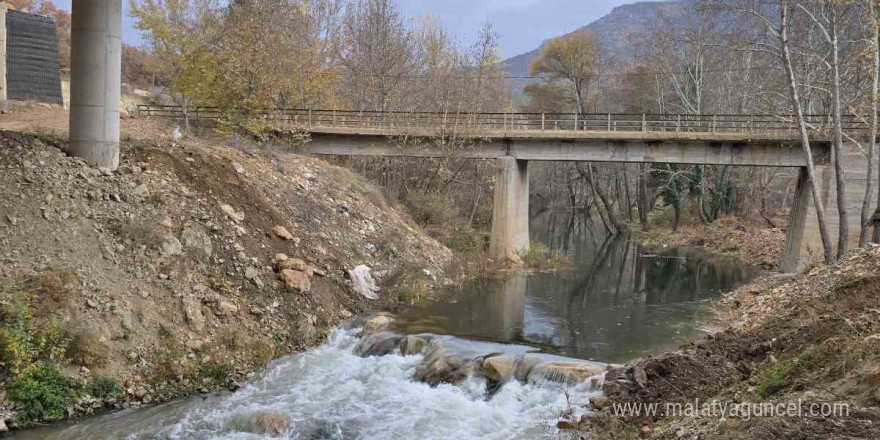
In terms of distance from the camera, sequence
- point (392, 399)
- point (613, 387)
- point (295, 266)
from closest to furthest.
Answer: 1. point (613, 387)
2. point (392, 399)
3. point (295, 266)

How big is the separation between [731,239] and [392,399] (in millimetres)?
32034

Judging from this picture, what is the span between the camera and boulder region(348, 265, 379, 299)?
1789cm

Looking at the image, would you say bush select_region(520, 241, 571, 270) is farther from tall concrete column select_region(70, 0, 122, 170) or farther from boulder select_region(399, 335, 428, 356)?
tall concrete column select_region(70, 0, 122, 170)

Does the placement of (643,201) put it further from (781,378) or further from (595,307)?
(781,378)

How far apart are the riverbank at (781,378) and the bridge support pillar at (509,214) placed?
1645 cm

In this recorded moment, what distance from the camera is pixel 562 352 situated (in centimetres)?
1407

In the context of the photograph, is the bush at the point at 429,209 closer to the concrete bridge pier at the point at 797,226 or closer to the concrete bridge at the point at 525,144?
the concrete bridge at the point at 525,144

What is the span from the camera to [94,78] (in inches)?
627

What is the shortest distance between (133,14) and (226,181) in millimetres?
20723

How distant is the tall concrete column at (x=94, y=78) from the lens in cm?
1568

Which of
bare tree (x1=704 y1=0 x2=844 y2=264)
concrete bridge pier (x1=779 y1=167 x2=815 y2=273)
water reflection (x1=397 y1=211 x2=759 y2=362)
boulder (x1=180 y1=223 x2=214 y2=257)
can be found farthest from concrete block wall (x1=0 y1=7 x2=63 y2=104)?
concrete bridge pier (x1=779 y1=167 x2=815 y2=273)

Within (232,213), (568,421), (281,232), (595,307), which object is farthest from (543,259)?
(568,421)

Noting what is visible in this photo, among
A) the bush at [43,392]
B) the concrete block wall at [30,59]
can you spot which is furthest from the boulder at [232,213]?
the concrete block wall at [30,59]

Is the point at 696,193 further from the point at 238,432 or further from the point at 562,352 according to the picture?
the point at 238,432
